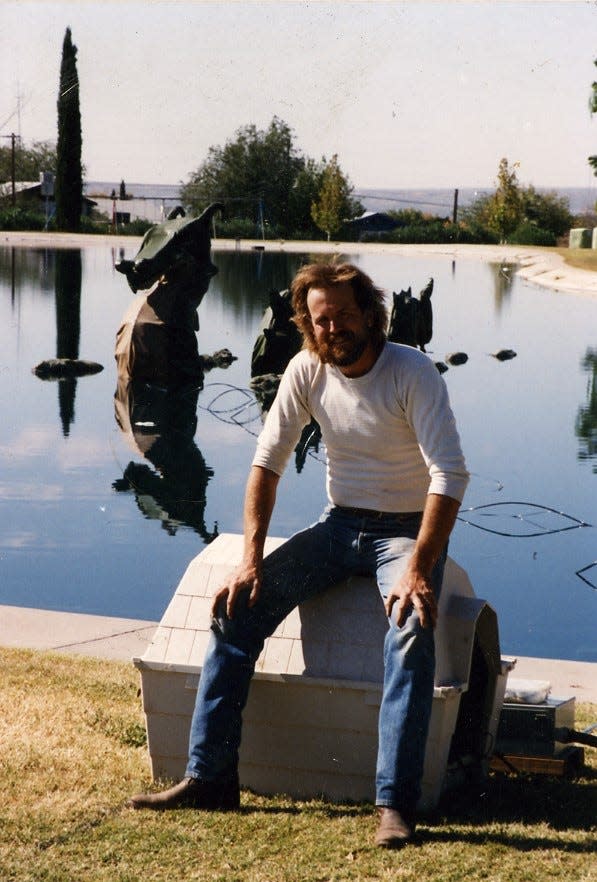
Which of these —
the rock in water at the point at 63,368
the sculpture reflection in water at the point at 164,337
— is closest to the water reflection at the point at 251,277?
the rock in water at the point at 63,368

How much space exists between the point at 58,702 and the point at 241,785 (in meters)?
1.04

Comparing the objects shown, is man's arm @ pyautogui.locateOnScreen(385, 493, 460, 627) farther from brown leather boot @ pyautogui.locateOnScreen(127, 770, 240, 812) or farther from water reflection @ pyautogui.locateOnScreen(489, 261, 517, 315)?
water reflection @ pyautogui.locateOnScreen(489, 261, 517, 315)

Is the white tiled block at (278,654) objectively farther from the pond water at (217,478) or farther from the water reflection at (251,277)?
the water reflection at (251,277)

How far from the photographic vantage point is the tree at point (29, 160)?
281 ft

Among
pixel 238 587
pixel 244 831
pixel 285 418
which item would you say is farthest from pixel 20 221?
pixel 244 831

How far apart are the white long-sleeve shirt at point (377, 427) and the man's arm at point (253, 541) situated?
6 cm

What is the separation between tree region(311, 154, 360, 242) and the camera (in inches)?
2446

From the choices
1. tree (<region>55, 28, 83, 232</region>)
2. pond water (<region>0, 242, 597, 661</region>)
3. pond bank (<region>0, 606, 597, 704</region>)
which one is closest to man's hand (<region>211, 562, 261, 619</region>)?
pond bank (<region>0, 606, 597, 704</region>)

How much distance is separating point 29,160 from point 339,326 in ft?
283

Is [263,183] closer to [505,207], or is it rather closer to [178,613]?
[505,207]

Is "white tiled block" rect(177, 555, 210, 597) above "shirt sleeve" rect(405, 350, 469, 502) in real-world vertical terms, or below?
below

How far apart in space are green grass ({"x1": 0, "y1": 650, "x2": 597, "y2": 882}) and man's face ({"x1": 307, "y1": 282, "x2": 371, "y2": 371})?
1.29 m

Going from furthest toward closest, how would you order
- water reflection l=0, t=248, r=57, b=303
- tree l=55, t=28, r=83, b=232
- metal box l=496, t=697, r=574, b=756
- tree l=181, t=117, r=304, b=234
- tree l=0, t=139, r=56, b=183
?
tree l=0, t=139, r=56, b=183 → tree l=181, t=117, r=304, b=234 → tree l=55, t=28, r=83, b=232 → water reflection l=0, t=248, r=57, b=303 → metal box l=496, t=697, r=574, b=756

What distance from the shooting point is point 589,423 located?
16.1 m
